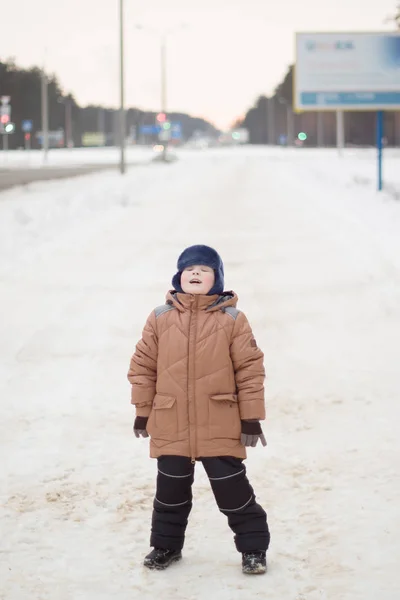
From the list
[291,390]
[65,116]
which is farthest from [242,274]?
[65,116]

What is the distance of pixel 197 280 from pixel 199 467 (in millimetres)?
1865

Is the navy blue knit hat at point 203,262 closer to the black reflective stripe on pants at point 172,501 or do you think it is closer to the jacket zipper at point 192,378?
the jacket zipper at point 192,378

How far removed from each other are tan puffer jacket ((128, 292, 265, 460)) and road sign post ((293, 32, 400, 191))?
30.5m

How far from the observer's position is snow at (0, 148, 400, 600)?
3.97 m

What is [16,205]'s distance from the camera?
23.3 m

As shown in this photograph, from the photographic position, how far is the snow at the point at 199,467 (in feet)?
13.0

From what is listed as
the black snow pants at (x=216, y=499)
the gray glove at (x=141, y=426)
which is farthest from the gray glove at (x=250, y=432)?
the gray glove at (x=141, y=426)

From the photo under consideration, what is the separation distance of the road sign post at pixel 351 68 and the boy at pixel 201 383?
100 feet

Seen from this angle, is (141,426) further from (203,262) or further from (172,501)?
(203,262)

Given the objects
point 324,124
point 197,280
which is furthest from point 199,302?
point 324,124

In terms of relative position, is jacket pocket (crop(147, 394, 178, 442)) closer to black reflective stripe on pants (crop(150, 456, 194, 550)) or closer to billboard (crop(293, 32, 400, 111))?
black reflective stripe on pants (crop(150, 456, 194, 550))

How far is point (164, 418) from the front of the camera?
3809 millimetres

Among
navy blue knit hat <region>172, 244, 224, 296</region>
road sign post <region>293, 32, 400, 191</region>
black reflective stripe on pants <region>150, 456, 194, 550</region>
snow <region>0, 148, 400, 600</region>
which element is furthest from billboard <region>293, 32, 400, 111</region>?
black reflective stripe on pants <region>150, 456, 194, 550</region>

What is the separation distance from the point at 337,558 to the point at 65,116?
149 m
